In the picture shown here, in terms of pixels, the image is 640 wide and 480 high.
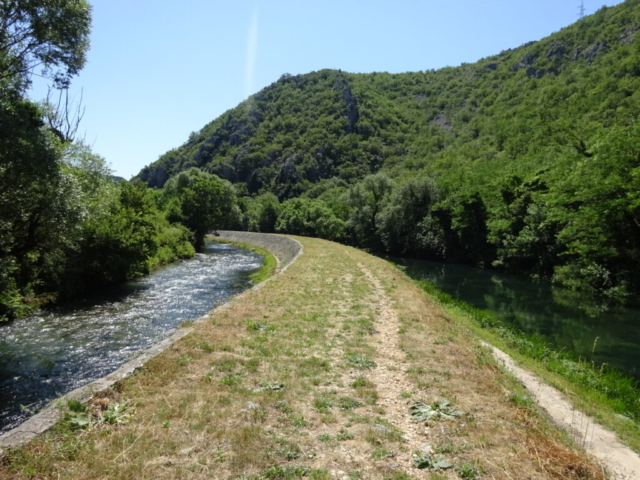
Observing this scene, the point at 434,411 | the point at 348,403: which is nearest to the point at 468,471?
the point at 434,411

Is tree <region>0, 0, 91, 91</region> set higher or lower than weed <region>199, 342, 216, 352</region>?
higher

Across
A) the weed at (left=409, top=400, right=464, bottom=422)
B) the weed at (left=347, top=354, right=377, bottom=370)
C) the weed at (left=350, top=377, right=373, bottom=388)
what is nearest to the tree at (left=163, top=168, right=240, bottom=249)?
the weed at (left=347, top=354, right=377, bottom=370)

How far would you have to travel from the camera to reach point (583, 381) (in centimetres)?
997

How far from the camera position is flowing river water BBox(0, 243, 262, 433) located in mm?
9352

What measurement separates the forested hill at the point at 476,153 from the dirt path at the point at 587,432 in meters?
21.5

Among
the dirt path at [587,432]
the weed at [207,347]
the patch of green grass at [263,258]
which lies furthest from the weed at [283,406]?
the patch of green grass at [263,258]

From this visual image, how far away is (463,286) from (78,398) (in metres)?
27.6

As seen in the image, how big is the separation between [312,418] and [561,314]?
774 inches

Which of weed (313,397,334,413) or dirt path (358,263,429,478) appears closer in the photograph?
dirt path (358,263,429,478)

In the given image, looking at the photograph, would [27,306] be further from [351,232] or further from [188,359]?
[351,232]

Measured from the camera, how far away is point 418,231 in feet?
169

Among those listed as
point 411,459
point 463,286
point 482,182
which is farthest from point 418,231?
point 411,459

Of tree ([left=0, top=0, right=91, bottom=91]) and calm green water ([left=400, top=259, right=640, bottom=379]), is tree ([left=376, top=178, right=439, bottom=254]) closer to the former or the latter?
calm green water ([left=400, top=259, right=640, bottom=379])

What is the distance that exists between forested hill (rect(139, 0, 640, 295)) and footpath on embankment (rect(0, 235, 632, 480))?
923 inches
